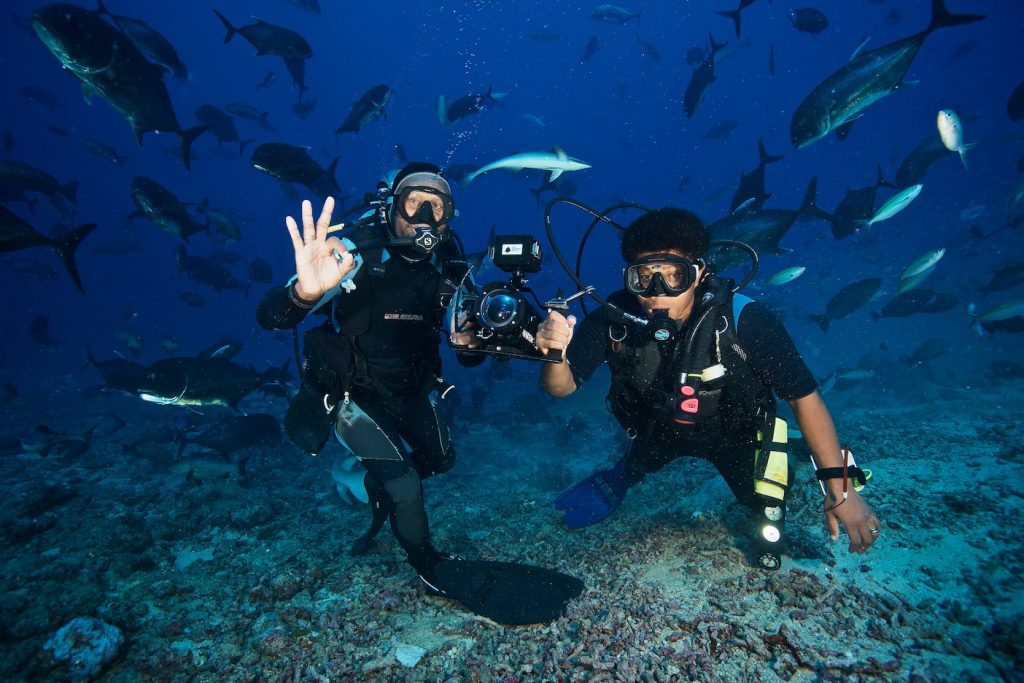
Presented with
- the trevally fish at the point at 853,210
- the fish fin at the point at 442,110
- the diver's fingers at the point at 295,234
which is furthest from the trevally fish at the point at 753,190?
the fish fin at the point at 442,110

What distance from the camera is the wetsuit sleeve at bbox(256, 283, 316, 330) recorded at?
297 centimetres

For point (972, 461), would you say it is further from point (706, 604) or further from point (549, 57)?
point (549, 57)

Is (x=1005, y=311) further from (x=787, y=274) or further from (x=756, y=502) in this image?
(x=756, y=502)

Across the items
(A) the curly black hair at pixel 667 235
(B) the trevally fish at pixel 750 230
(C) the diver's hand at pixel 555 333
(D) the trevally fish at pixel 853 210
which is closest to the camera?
(C) the diver's hand at pixel 555 333

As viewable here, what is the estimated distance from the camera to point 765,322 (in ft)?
9.40

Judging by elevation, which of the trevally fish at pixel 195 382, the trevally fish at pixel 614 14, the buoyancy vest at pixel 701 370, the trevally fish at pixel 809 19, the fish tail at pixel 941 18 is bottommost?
the trevally fish at pixel 195 382

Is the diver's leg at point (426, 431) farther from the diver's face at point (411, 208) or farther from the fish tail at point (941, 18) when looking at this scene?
the fish tail at point (941, 18)

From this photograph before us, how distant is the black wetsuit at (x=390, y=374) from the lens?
339 centimetres

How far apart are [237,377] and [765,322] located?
6.27m

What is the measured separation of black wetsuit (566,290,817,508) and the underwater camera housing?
78cm

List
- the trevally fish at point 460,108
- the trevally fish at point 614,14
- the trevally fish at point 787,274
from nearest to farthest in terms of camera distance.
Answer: the trevally fish at point 787,274 → the trevally fish at point 460,108 → the trevally fish at point 614,14

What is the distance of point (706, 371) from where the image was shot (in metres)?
2.89

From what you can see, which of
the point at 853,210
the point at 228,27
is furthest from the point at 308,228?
the point at 228,27

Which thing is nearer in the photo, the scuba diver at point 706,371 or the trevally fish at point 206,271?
the scuba diver at point 706,371
